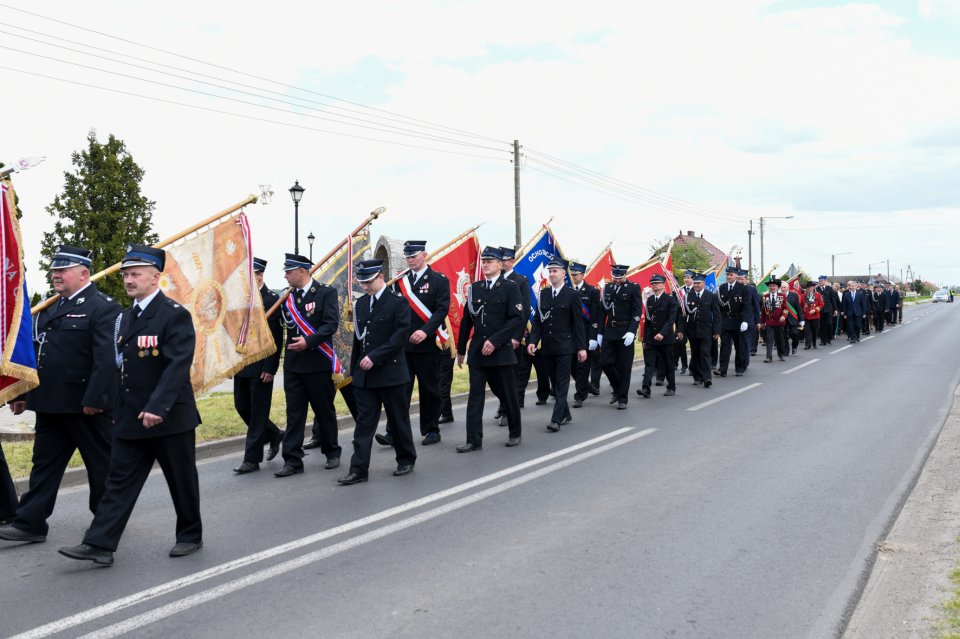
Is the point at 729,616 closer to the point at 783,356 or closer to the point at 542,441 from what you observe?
the point at 542,441

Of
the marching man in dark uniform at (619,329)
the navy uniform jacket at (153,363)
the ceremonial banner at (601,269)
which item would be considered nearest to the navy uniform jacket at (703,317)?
the ceremonial banner at (601,269)

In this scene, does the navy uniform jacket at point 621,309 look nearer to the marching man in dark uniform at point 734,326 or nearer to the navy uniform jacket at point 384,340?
the marching man in dark uniform at point 734,326

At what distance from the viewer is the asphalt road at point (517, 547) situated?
12.9 feet

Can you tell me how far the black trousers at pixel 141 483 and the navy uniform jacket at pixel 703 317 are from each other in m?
10.7

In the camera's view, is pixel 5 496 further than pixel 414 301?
No

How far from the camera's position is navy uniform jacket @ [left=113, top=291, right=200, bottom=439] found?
480 centimetres

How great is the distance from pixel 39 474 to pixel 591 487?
4.01 metres

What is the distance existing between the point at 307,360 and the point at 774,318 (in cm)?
1355

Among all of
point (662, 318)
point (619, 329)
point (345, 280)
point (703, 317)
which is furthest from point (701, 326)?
point (345, 280)

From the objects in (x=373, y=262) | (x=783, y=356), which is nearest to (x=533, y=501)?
(x=373, y=262)

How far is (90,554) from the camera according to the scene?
183 inches

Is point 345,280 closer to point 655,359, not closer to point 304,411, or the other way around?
A: point 304,411

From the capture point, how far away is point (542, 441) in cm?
866

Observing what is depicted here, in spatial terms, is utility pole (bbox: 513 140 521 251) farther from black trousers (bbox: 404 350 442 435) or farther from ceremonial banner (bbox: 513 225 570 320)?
black trousers (bbox: 404 350 442 435)
